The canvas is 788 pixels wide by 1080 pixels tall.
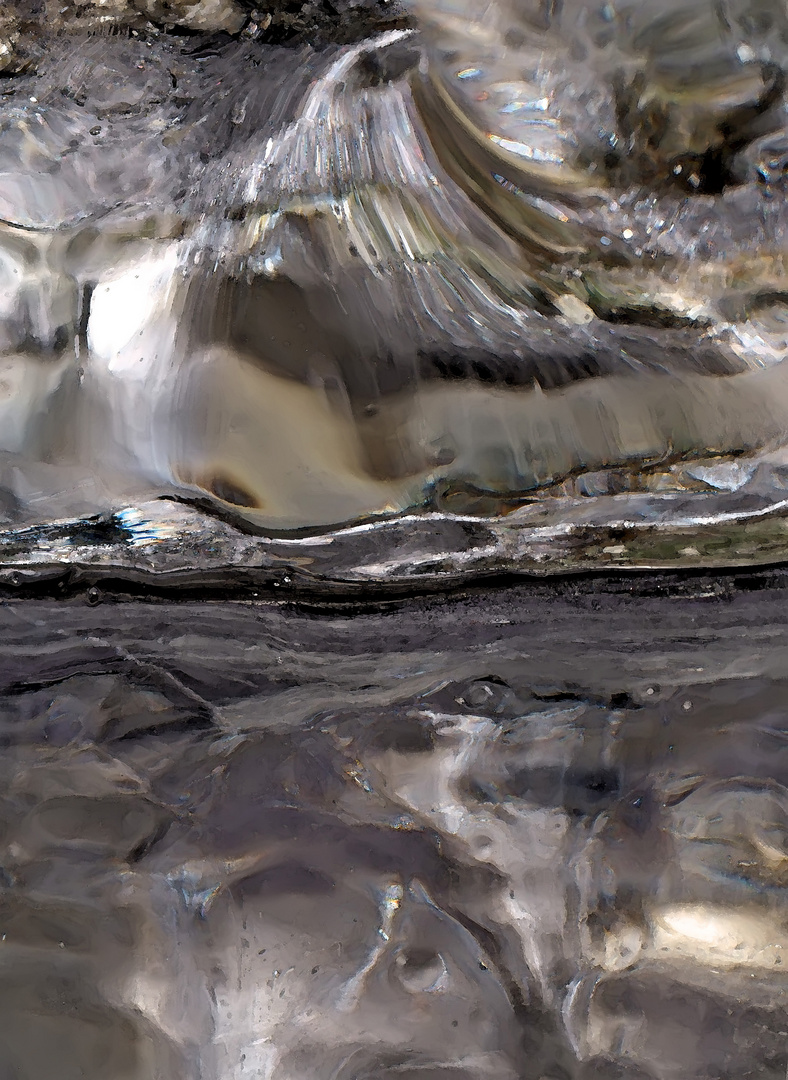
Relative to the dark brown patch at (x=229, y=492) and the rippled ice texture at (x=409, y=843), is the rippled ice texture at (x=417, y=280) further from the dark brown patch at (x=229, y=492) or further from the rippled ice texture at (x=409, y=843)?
the rippled ice texture at (x=409, y=843)

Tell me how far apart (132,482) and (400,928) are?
0.50 meters

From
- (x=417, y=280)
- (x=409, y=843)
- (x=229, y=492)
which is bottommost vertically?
(x=409, y=843)

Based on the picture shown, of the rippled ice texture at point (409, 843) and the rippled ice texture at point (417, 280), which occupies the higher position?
the rippled ice texture at point (417, 280)

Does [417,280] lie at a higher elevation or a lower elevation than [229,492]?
higher

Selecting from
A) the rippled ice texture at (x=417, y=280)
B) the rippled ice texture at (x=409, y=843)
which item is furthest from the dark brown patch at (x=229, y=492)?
the rippled ice texture at (x=409, y=843)

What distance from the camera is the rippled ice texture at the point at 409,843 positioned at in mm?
645

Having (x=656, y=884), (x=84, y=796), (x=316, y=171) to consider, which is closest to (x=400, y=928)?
(x=656, y=884)

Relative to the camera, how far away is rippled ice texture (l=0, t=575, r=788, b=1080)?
0.64 m

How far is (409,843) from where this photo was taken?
26.8 inches

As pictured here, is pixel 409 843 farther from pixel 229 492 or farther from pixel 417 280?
pixel 417 280

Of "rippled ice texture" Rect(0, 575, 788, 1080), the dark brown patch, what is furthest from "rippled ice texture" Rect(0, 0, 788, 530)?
"rippled ice texture" Rect(0, 575, 788, 1080)

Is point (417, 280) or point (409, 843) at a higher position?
point (417, 280)

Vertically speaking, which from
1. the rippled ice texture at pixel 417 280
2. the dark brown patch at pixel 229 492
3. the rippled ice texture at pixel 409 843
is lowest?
the rippled ice texture at pixel 409 843

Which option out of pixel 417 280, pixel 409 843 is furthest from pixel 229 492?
pixel 409 843
